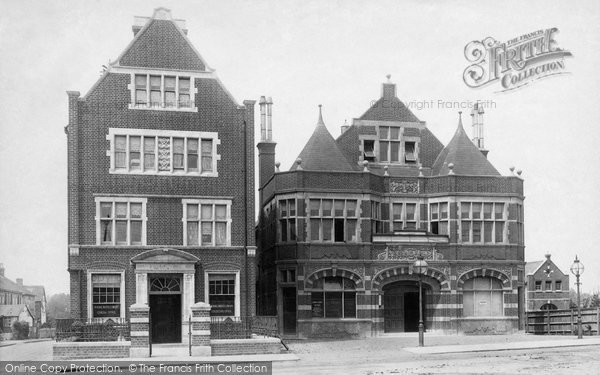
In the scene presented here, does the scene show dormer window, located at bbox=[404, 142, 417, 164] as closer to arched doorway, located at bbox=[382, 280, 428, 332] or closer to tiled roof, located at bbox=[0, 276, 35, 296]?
arched doorway, located at bbox=[382, 280, 428, 332]

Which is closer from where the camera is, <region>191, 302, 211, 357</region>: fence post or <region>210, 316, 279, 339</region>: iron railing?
<region>191, 302, 211, 357</region>: fence post

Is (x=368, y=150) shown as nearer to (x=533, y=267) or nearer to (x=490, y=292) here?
(x=490, y=292)

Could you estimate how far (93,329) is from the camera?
31.3 metres

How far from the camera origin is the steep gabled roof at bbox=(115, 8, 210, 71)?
111 feet

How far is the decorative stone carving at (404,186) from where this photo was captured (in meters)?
40.8

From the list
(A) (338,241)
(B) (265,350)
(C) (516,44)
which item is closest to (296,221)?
(A) (338,241)

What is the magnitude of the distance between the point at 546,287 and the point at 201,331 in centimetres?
5744

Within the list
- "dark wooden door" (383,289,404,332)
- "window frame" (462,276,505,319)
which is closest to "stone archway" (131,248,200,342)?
"dark wooden door" (383,289,404,332)

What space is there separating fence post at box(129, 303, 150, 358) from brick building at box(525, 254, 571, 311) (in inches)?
2222

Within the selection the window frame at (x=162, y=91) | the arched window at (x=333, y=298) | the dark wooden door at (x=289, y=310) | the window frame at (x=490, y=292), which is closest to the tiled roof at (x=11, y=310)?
the dark wooden door at (x=289, y=310)

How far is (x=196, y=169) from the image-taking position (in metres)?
34.1

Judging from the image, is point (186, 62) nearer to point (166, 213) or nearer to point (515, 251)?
point (166, 213)

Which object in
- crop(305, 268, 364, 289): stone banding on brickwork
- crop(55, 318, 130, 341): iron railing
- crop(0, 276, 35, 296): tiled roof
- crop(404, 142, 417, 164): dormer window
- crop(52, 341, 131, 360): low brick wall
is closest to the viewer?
crop(52, 341, 131, 360): low brick wall

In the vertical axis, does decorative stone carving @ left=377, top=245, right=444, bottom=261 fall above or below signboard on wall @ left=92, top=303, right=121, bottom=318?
above
